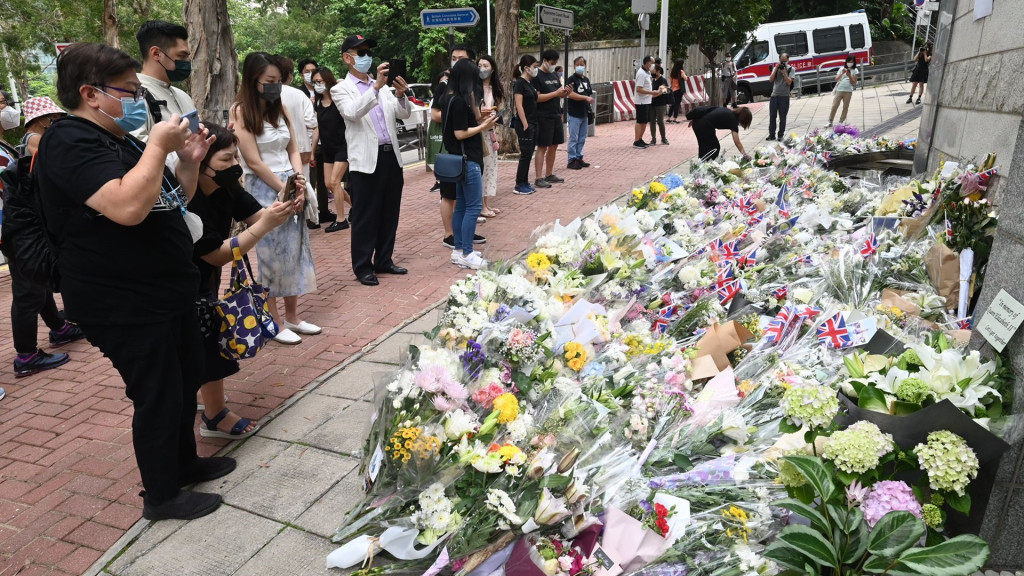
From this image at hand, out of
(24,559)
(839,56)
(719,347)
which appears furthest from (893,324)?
(839,56)

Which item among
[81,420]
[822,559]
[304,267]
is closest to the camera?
[822,559]

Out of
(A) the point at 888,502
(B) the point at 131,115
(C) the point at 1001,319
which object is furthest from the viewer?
(B) the point at 131,115

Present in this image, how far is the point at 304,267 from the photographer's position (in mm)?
4543

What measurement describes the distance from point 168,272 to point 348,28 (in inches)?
1292

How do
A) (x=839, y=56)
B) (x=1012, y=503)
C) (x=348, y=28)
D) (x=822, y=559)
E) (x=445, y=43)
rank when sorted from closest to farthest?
(x=822, y=559) < (x=1012, y=503) < (x=839, y=56) < (x=445, y=43) < (x=348, y=28)

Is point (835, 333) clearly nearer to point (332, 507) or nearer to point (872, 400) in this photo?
point (872, 400)

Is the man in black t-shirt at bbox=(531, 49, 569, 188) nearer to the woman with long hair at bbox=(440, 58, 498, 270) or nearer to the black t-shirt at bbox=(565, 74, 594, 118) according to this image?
the black t-shirt at bbox=(565, 74, 594, 118)

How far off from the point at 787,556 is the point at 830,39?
2474 centimetres

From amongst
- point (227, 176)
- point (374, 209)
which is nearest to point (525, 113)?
point (374, 209)

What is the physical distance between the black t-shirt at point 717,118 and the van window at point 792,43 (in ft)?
52.5

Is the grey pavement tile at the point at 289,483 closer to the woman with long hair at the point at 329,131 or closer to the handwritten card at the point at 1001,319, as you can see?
the handwritten card at the point at 1001,319

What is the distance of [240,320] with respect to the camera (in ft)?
10.3

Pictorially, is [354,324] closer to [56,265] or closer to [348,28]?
[56,265]

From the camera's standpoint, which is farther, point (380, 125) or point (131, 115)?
point (380, 125)
